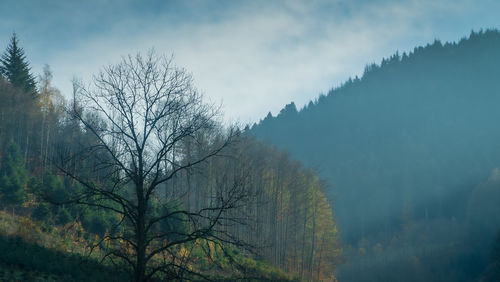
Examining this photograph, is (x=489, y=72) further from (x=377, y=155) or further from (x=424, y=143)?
(x=377, y=155)

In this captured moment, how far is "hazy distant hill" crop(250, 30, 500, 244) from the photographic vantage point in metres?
95.0

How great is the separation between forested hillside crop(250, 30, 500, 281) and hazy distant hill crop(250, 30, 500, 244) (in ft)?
1.18

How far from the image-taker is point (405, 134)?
12231cm

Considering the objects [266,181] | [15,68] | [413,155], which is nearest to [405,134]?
[413,155]

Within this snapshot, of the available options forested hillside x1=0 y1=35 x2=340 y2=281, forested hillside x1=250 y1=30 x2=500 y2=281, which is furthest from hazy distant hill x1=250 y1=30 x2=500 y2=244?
forested hillside x1=0 y1=35 x2=340 y2=281

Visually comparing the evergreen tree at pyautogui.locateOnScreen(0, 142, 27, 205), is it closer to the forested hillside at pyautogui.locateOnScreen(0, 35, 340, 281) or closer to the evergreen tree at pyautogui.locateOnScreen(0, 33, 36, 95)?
the forested hillside at pyautogui.locateOnScreen(0, 35, 340, 281)

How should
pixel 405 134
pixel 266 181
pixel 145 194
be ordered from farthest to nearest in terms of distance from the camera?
pixel 405 134 < pixel 266 181 < pixel 145 194

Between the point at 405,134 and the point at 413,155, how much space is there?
1242 centimetres

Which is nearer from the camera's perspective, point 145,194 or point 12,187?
point 145,194

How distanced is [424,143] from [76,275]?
120167 mm

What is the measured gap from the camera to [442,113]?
124438 mm

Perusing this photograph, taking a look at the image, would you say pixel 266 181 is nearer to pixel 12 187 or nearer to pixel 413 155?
pixel 12 187

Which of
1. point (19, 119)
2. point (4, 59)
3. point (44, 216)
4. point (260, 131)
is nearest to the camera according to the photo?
point (44, 216)

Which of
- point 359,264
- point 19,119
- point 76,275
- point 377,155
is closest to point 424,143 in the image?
point 377,155
